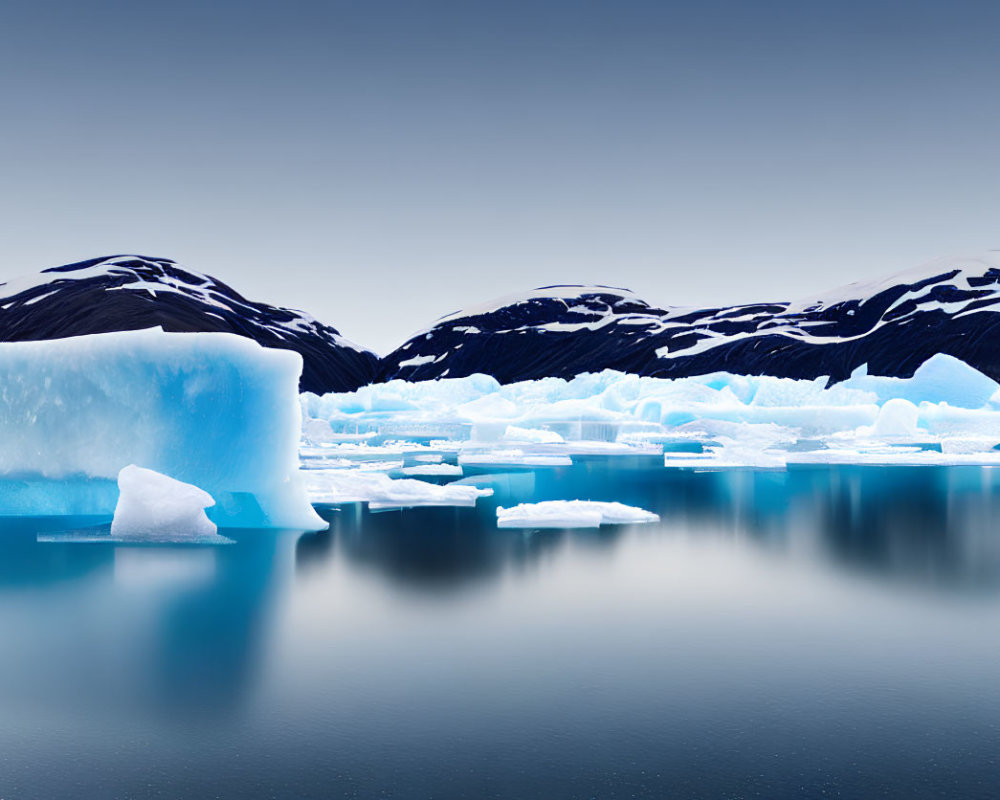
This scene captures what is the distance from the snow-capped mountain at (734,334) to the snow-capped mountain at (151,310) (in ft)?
23.6

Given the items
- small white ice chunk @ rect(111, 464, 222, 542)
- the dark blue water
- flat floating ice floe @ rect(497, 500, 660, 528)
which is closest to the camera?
the dark blue water

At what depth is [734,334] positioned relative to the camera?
6431cm

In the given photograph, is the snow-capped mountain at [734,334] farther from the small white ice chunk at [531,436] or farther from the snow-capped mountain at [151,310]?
the small white ice chunk at [531,436]

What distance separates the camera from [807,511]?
1066cm

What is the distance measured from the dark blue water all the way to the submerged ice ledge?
853cm

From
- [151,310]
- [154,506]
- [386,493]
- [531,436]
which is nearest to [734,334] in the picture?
[151,310]

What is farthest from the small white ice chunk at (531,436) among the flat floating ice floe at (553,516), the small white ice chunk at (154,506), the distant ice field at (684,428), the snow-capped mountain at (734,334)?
the snow-capped mountain at (734,334)

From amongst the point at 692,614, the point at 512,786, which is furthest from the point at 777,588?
the point at 512,786

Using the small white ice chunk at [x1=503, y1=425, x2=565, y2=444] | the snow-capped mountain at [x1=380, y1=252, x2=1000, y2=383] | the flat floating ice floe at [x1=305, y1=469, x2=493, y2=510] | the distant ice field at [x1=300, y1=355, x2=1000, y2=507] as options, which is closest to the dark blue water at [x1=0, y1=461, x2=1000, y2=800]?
the flat floating ice floe at [x1=305, y1=469, x2=493, y2=510]

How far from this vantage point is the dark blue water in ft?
10.4

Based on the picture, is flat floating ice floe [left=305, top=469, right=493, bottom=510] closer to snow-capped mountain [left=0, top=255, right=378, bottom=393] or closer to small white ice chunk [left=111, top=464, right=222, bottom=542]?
small white ice chunk [left=111, top=464, right=222, bottom=542]

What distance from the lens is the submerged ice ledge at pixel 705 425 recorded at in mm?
18188

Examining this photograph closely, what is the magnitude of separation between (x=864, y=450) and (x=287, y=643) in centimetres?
1700

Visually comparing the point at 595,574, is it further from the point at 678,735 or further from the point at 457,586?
the point at 678,735
